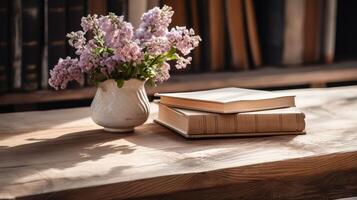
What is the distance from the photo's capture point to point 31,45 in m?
2.25

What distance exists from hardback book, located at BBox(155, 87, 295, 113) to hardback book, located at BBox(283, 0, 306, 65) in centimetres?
101

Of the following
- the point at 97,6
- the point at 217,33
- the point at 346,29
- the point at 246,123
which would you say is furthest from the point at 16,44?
the point at 346,29

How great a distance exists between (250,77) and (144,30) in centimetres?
99

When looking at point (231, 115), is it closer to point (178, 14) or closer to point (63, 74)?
point (63, 74)

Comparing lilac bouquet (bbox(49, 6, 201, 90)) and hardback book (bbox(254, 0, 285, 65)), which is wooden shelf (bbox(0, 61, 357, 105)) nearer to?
hardback book (bbox(254, 0, 285, 65))

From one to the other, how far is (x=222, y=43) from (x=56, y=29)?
0.63 metres

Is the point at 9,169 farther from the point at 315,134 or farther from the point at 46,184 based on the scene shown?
the point at 315,134

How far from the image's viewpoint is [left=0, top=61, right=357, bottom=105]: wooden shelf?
88.0 inches

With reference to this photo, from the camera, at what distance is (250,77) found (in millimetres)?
2477

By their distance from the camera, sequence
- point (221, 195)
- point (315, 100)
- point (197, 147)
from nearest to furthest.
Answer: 1. point (221, 195)
2. point (197, 147)
3. point (315, 100)

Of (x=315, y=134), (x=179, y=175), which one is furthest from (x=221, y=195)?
(x=315, y=134)

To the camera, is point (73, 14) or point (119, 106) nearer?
point (119, 106)

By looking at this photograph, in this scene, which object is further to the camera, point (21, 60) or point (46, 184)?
point (21, 60)

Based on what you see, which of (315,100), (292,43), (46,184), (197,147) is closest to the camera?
(46,184)
